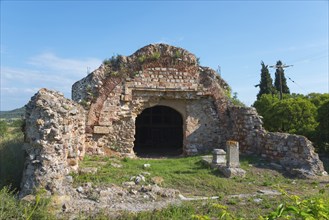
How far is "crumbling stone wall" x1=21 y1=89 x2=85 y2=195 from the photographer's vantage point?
692 cm

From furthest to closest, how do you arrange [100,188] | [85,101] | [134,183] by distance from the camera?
[85,101], [134,183], [100,188]

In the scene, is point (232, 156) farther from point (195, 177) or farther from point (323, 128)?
point (323, 128)

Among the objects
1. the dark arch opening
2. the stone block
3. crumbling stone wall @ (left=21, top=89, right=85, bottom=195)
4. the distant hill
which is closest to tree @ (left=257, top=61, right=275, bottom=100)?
the dark arch opening

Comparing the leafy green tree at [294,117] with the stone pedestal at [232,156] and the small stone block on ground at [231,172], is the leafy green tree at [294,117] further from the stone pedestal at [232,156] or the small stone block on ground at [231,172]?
the small stone block on ground at [231,172]

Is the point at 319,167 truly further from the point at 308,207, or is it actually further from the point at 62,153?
the point at 308,207

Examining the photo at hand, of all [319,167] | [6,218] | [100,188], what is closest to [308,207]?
[6,218]

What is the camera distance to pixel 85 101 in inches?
487

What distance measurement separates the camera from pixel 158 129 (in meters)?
18.3

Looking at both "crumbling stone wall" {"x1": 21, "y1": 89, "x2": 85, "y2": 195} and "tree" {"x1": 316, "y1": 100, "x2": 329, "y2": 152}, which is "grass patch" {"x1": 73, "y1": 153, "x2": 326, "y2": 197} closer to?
"crumbling stone wall" {"x1": 21, "y1": 89, "x2": 85, "y2": 195}

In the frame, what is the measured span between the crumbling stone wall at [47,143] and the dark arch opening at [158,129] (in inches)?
364

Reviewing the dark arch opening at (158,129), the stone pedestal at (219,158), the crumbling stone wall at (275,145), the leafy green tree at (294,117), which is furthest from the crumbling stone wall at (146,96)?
the leafy green tree at (294,117)

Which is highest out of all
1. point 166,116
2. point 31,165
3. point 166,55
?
point 166,55

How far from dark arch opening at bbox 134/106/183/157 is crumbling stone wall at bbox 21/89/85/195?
924 cm

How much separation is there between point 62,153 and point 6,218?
223 cm
